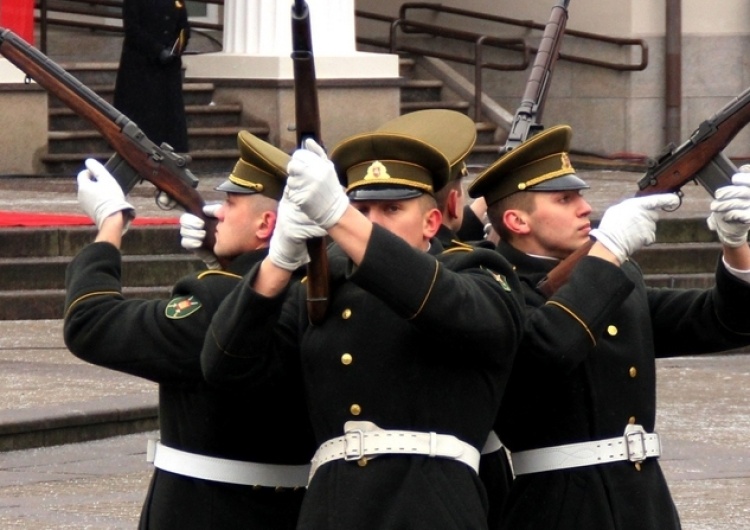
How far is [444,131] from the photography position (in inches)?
169

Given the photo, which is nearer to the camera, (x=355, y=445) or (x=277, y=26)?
(x=355, y=445)

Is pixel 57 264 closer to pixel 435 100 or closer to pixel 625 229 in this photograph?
pixel 435 100

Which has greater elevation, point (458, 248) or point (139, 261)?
point (458, 248)

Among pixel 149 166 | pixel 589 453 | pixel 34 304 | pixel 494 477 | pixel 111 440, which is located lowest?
pixel 111 440

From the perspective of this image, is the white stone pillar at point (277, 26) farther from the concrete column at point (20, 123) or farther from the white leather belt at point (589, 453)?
the white leather belt at point (589, 453)

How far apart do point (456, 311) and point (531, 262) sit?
72 cm

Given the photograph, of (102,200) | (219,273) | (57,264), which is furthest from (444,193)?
(57,264)

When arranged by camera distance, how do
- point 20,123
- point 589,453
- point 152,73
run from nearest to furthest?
point 589,453 → point 152,73 → point 20,123

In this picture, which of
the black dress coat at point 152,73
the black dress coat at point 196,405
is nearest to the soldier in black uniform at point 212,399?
the black dress coat at point 196,405

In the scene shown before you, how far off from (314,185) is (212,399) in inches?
36.2

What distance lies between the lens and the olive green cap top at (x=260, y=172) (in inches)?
169

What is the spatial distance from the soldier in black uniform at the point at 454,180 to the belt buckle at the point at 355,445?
0.52m

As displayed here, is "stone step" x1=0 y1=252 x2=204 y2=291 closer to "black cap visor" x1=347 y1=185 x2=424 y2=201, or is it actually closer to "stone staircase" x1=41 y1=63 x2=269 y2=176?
"stone staircase" x1=41 y1=63 x2=269 y2=176

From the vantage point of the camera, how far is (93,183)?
468 centimetres
